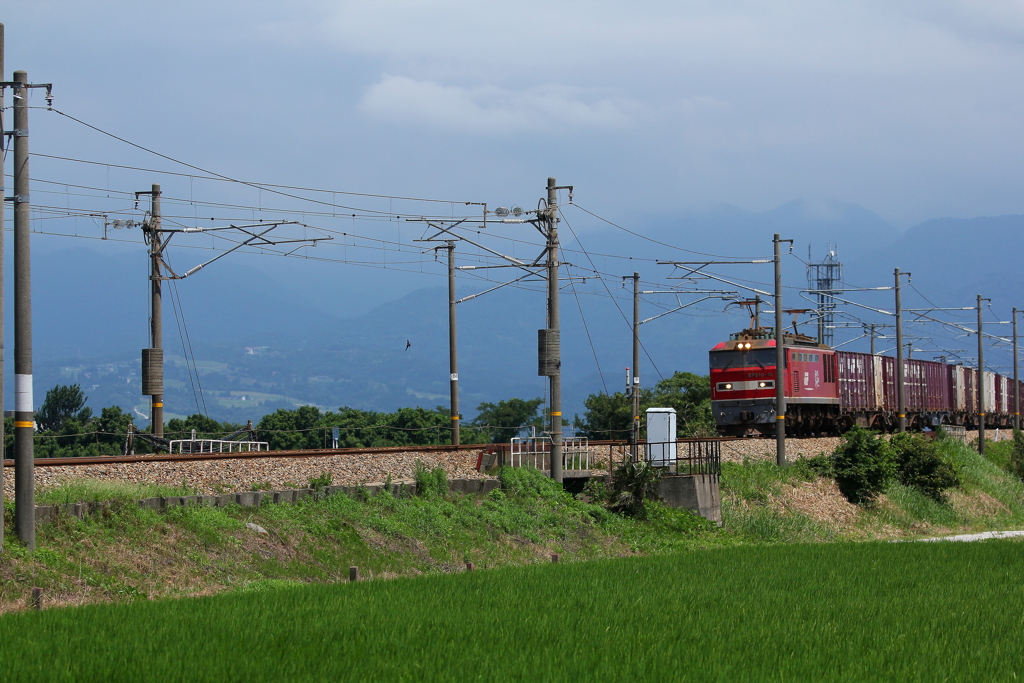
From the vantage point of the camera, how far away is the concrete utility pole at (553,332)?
27.0m

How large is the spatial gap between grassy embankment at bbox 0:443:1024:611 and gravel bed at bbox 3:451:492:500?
136 centimetres

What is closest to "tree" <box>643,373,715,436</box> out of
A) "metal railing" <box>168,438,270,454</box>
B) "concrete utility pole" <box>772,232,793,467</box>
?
"concrete utility pole" <box>772,232,793,467</box>

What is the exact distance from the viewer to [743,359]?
45.0 metres

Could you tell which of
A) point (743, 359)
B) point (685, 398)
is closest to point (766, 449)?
point (743, 359)

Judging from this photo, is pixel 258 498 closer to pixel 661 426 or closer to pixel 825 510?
pixel 661 426

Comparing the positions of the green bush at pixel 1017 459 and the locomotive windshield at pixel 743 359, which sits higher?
the locomotive windshield at pixel 743 359

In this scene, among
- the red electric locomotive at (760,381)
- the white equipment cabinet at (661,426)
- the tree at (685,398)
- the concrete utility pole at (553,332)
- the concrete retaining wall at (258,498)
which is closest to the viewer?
the concrete retaining wall at (258,498)

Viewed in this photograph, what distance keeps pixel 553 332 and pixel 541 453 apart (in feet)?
15.2

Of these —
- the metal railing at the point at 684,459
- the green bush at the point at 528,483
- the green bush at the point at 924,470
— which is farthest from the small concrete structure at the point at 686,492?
the green bush at the point at 924,470

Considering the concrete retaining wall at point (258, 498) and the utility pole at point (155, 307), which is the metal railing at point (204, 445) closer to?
the utility pole at point (155, 307)

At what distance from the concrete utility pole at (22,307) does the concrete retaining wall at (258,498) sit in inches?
38.8

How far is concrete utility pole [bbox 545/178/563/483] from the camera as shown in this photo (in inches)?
1065

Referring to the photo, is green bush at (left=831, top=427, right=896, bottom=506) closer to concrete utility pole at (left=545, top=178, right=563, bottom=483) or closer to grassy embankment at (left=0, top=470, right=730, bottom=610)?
grassy embankment at (left=0, top=470, right=730, bottom=610)

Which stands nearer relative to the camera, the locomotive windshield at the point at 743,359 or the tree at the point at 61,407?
the locomotive windshield at the point at 743,359
